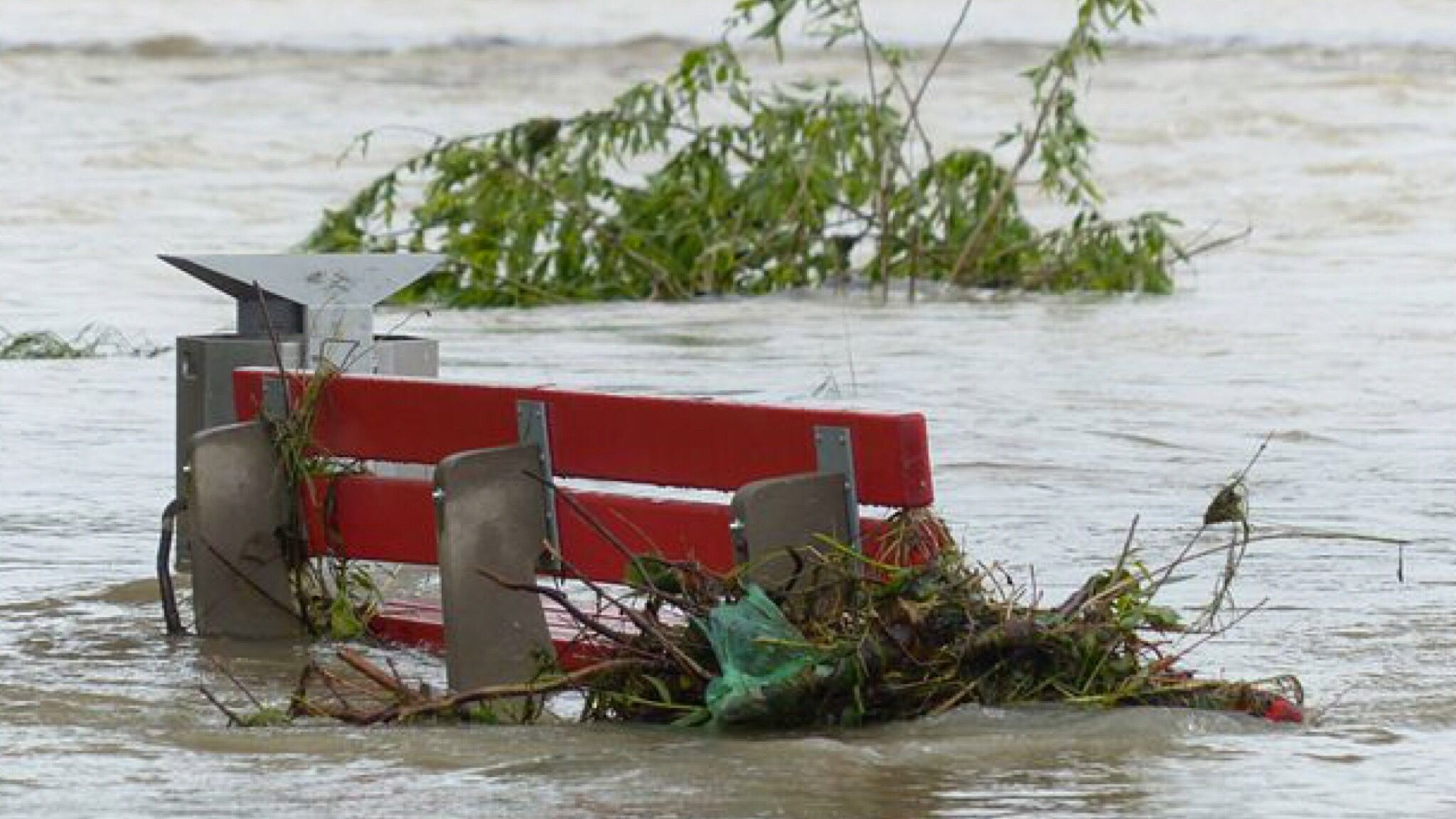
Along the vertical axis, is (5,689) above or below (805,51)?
below

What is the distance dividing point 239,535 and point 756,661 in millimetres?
1968

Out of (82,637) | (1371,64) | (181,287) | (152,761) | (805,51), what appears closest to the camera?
(152,761)

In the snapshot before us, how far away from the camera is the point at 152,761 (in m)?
6.77

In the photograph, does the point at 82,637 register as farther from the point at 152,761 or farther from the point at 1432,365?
the point at 1432,365

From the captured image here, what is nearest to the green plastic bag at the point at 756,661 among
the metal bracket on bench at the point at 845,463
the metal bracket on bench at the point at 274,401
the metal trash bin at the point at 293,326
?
the metal bracket on bench at the point at 845,463

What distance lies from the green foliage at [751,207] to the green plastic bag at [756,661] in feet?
32.1

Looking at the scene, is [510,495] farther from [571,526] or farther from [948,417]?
[948,417]

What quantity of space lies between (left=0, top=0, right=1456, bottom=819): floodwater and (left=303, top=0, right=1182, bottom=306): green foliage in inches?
11.1

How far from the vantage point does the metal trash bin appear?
858cm

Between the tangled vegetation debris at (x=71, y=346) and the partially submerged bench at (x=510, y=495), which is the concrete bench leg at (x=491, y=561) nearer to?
the partially submerged bench at (x=510, y=495)

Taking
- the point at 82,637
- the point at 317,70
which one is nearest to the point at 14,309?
the point at 82,637

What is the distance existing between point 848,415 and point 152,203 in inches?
717

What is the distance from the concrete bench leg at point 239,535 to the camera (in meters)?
8.21

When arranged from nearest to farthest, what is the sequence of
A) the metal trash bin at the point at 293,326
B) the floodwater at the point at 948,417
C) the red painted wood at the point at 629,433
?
the floodwater at the point at 948,417
the red painted wood at the point at 629,433
the metal trash bin at the point at 293,326
